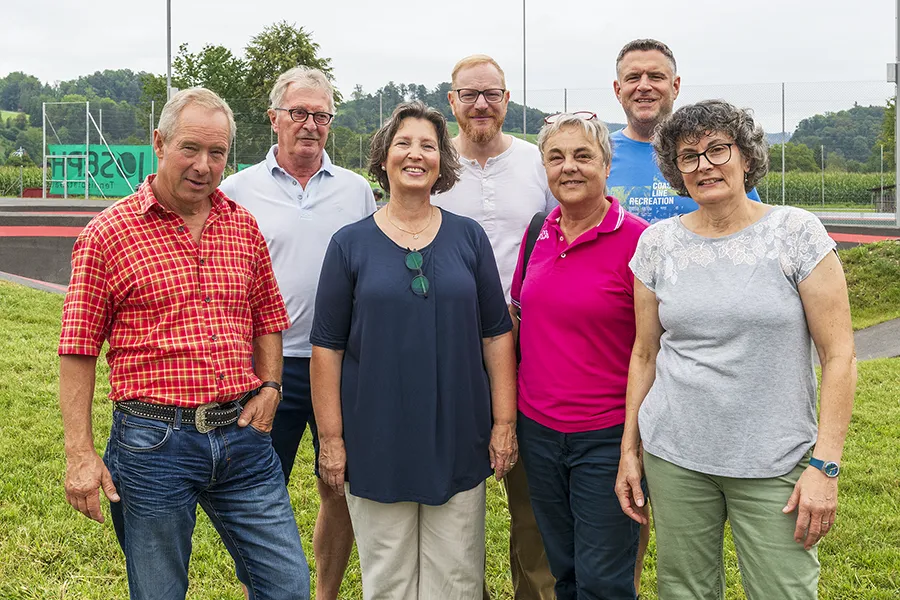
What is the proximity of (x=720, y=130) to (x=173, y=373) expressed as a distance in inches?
74.7

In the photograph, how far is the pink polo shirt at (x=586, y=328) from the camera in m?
2.77

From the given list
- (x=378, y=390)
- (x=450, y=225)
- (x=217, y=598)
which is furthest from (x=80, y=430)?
(x=217, y=598)

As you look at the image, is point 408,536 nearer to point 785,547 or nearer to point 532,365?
point 532,365

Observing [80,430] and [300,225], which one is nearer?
[80,430]

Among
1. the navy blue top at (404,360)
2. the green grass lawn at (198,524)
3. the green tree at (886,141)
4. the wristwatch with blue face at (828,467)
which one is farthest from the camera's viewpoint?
the green tree at (886,141)

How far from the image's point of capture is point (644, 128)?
11.9ft

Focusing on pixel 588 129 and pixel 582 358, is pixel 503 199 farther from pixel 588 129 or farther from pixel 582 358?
pixel 582 358

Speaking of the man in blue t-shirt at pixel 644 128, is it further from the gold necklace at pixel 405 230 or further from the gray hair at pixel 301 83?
the gray hair at pixel 301 83

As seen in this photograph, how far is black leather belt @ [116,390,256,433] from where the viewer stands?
251 cm

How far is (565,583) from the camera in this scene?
3012 millimetres

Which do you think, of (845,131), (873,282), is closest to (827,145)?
(845,131)

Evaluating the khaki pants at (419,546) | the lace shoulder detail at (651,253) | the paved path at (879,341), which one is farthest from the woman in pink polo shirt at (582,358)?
the paved path at (879,341)

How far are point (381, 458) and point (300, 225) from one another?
1151mm

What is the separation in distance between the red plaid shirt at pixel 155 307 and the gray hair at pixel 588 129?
1253mm
